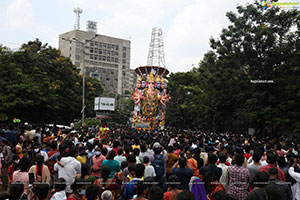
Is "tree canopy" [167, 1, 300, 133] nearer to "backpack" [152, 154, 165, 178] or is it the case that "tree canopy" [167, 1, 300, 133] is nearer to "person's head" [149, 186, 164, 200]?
"backpack" [152, 154, 165, 178]

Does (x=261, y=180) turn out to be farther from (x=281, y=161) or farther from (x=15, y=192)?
(x=15, y=192)

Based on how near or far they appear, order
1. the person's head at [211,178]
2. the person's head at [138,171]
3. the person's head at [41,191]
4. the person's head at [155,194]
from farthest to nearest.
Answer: the person's head at [138,171], the person's head at [211,178], the person's head at [41,191], the person's head at [155,194]

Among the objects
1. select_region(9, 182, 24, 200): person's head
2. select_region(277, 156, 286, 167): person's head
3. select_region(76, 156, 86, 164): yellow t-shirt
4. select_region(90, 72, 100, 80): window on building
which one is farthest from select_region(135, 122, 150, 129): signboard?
select_region(9, 182, 24, 200): person's head

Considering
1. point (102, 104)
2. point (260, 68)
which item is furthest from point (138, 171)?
point (102, 104)

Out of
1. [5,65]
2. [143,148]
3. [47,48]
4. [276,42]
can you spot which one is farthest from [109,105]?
[143,148]

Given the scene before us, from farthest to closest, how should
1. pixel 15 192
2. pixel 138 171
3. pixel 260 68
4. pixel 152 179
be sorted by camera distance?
pixel 260 68 → pixel 138 171 → pixel 152 179 → pixel 15 192

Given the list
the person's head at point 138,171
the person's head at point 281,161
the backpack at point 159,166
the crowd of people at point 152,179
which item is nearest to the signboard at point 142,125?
the crowd of people at point 152,179

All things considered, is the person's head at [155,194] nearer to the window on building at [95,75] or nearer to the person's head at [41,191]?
the person's head at [41,191]

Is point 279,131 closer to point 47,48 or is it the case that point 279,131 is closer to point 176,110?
point 176,110

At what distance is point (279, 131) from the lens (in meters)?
26.1

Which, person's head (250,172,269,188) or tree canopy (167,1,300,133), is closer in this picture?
person's head (250,172,269,188)

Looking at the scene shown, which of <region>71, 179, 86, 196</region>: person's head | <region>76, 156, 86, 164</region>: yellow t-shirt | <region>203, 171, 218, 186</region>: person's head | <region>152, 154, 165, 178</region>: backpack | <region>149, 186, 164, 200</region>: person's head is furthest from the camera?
<region>76, 156, 86, 164</region>: yellow t-shirt

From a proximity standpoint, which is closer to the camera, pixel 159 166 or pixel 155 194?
pixel 155 194

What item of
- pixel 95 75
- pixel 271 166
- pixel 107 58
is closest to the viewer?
pixel 271 166
